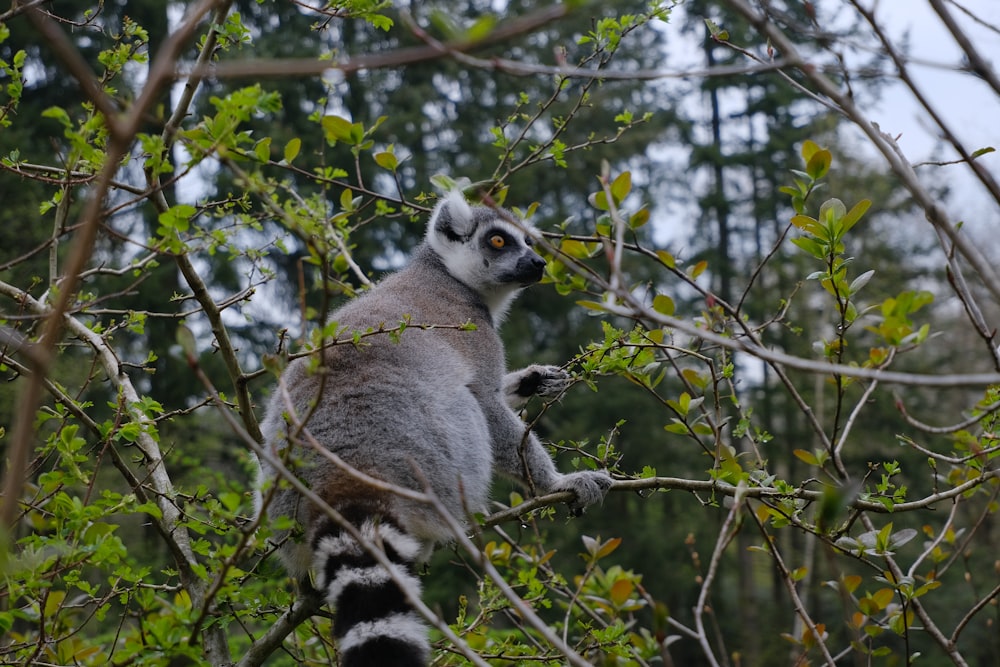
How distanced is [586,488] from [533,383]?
1034 mm

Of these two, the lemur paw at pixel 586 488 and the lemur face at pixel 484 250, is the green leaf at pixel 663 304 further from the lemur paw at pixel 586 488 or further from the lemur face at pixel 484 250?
the lemur face at pixel 484 250

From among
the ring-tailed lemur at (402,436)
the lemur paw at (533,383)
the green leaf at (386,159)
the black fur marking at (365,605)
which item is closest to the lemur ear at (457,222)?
the ring-tailed lemur at (402,436)

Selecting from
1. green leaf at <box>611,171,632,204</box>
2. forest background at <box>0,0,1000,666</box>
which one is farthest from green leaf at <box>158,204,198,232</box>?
green leaf at <box>611,171,632,204</box>

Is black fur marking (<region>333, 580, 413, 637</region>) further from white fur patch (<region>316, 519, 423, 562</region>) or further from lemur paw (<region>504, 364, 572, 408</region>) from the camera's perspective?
lemur paw (<region>504, 364, 572, 408</region>)

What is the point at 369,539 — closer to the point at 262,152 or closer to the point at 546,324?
the point at 262,152

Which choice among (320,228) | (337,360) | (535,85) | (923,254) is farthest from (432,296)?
(923,254)

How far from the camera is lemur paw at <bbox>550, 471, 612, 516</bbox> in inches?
149

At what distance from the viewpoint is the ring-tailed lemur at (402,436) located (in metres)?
2.48

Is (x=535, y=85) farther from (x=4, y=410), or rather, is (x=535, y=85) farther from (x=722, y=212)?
(x=4, y=410)

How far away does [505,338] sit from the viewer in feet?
57.3

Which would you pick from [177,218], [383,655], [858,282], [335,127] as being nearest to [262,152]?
[335,127]

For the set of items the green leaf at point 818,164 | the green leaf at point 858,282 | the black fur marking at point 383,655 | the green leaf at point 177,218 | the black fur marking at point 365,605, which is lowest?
the black fur marking at point 383,655

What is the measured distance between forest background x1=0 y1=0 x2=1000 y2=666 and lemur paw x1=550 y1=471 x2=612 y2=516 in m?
0.13

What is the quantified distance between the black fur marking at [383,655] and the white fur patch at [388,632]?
0.6 inches
